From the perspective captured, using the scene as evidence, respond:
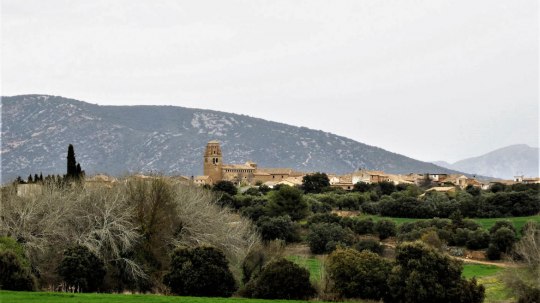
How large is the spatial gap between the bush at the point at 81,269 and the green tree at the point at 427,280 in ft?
38.6

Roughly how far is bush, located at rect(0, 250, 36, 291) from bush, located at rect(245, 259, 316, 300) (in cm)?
837

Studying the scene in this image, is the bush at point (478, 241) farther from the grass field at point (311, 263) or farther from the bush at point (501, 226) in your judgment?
the grass field at point (311, 263)

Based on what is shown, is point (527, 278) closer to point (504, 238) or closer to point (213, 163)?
point (504, 238)

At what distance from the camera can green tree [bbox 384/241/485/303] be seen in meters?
26.1

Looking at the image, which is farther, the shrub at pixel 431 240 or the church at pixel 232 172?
the church at pixel 232 172

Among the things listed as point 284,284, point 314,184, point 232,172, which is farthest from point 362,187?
point 284,284

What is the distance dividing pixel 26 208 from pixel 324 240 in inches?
1034

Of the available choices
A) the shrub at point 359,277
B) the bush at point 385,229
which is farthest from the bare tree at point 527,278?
the bush at point 385,229

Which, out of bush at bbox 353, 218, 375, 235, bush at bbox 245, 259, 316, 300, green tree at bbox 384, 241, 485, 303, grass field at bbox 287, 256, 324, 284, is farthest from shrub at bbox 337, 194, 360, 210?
bush at bbox 245, 259, 316, 300

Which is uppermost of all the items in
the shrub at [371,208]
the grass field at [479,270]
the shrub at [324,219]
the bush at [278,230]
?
the shrub at [371,208]

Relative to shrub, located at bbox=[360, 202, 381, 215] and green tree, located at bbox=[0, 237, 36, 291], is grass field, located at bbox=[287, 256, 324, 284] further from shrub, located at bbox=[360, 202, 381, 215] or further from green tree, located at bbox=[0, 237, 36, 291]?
shrub, located at bbox=[360, 202, 381, 215]

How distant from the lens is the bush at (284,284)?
26766 mm

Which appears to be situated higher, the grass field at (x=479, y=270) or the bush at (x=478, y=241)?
the bush at (x=478, y=241)

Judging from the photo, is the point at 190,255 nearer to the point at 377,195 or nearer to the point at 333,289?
the point at 333,289
